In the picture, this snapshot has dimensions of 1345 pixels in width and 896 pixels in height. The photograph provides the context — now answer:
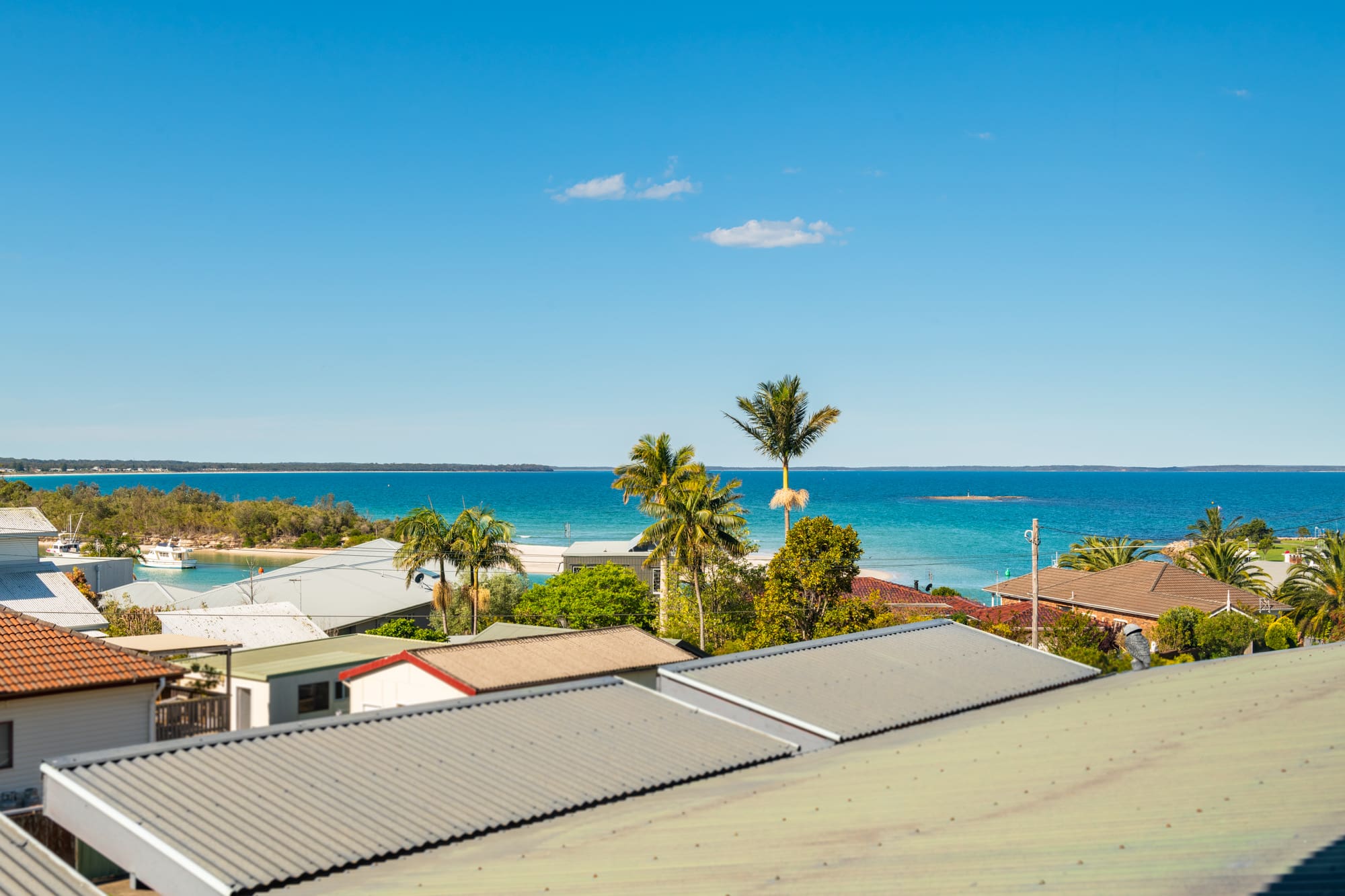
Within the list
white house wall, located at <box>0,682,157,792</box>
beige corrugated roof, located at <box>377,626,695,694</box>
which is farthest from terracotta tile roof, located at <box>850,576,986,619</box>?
white house wall, located at <box>0,682,157,792</box>

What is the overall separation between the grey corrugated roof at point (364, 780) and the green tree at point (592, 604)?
29.7 m

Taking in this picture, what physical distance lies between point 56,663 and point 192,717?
5.40 meters

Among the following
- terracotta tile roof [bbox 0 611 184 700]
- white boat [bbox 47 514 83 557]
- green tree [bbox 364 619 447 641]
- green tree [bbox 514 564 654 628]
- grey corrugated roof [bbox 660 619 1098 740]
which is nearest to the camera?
grey corrugated roof [bbox 660 619 1098 740]

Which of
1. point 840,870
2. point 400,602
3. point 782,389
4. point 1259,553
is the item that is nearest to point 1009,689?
point 840,870

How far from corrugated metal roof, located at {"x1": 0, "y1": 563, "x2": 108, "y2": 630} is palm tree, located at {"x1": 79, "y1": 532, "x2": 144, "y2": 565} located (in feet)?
154

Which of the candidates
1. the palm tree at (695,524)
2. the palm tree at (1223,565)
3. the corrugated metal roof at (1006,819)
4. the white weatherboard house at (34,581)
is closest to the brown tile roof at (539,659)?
the corrugated metal roof at (1006,819)

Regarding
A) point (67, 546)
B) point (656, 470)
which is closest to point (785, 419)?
point (656, 470)

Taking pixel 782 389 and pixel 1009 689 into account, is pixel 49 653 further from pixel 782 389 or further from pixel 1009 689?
pixel 782 389

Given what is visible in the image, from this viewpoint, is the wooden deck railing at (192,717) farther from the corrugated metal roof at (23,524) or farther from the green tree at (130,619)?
the corrugated metal roof at (23,524)

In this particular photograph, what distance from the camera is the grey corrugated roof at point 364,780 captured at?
9.70 metres

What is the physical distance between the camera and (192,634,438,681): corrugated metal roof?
2738 cm

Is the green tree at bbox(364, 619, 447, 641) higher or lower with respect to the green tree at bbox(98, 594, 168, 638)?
lower

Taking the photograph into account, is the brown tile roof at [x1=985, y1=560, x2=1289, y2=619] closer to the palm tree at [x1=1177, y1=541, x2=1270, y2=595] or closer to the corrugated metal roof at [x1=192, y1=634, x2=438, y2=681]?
the palm tree at [x1=1177, y1=541, x2=1270, y2=595]

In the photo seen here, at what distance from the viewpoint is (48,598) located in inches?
1508
